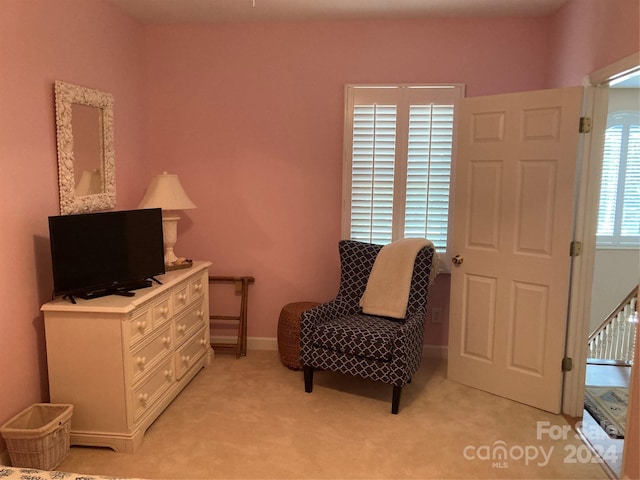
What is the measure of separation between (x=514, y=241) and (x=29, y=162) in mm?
2882

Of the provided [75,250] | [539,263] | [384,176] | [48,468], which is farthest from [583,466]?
[75,250]

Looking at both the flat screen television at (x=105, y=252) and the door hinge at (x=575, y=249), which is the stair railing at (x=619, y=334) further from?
the flat screen television at (x=105, y=252)

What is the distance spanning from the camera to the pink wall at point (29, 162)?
2.57 meters

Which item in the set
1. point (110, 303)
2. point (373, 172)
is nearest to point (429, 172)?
point (373, 172)

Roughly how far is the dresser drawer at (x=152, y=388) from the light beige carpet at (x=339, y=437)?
0.16 metres

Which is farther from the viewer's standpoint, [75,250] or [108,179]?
[108,179]

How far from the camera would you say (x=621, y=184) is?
17.4ft

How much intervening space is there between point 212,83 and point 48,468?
9.47 feet

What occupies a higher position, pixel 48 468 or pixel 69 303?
pixel 69 303

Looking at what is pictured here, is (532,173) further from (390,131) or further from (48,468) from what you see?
→ (48,468)

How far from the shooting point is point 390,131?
396 cm

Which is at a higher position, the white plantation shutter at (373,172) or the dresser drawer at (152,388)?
the white plantation shutter at (373,172)

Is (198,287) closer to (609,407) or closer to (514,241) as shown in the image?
(514,241)

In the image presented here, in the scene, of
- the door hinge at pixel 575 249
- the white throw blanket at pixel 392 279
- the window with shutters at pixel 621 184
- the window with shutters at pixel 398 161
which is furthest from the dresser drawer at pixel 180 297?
the window with shutters at pixel 621 184
